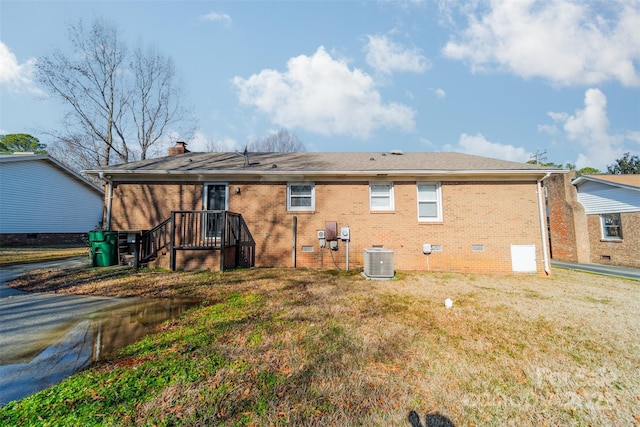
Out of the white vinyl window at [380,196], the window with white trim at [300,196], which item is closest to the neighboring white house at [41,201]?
the window with white trim at [300,196]

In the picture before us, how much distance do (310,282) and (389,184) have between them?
15.3ft

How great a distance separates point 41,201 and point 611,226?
104ft

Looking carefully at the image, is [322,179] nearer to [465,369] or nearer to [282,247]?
[282,247]

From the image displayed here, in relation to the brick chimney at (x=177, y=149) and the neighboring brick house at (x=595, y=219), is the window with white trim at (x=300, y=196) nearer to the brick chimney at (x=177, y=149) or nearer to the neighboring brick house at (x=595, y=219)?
the brick chimney at (x=177, y=149)

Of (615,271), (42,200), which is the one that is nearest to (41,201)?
(42,200)

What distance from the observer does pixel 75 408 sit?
2.03 meters

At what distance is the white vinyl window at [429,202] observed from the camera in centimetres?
901

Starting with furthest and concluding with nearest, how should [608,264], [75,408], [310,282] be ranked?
[608,264], [310,282], [75,408]

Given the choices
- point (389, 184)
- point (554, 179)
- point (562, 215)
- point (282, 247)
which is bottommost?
point (282, 247)

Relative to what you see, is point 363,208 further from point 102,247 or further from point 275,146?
point 275,146

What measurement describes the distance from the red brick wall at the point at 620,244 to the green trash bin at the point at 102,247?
21.6 metres

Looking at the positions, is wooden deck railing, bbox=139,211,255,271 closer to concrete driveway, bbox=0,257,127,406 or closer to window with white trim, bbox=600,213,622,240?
concrete driveway, bbox=0,257,127,406

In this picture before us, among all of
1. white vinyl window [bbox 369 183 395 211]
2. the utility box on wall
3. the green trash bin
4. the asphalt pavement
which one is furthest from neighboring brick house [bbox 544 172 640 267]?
the green trash bin

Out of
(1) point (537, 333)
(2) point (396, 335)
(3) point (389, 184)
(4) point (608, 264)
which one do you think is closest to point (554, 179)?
(4) point (608, 264)
